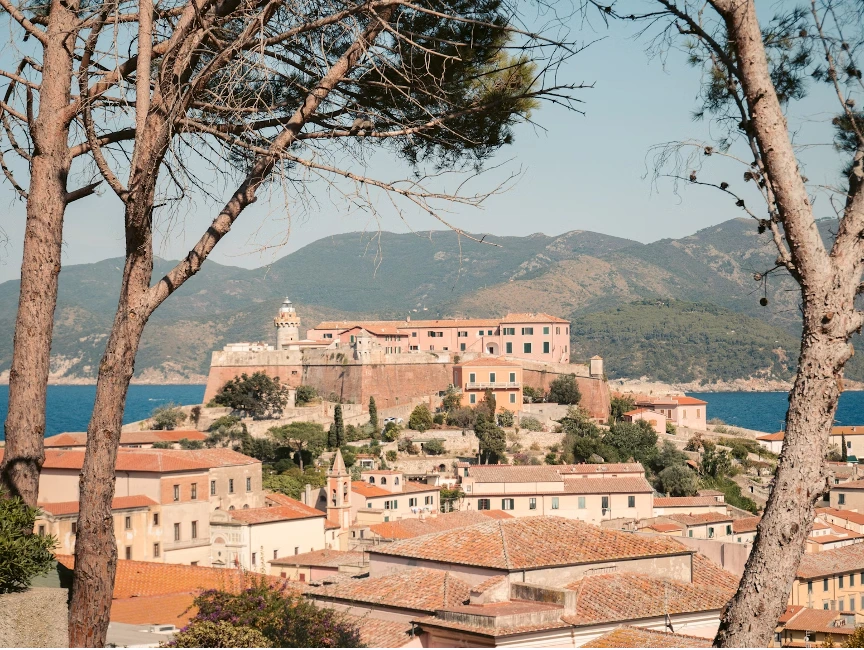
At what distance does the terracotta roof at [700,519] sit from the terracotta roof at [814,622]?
1448 cm

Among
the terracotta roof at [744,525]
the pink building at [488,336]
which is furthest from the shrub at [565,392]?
the terracotta roof at [744,525]

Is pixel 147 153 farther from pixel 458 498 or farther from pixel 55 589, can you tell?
pixel 458 498

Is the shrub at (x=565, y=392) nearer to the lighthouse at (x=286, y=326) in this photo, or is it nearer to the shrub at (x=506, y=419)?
the shrub at (x=506, y=419)

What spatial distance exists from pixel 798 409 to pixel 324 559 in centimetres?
2504

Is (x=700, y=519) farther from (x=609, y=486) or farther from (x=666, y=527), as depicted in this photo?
(x=609, y=486)

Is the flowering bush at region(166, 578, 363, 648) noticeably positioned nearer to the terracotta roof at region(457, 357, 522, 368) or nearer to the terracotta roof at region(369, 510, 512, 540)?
the terracotta roof at region(369, 510, 512, 540)

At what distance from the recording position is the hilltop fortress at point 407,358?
68312 millimetres

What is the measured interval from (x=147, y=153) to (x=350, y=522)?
3665 cm

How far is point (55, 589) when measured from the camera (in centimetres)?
555

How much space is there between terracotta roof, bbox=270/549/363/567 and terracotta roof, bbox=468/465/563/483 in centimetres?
1436

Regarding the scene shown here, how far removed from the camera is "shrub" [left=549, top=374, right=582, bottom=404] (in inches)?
2603

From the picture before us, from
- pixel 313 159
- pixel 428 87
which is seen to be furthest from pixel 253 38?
pixel 428 87

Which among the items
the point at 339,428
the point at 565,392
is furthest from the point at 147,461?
the point at 565,392

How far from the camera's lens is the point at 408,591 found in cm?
1262
